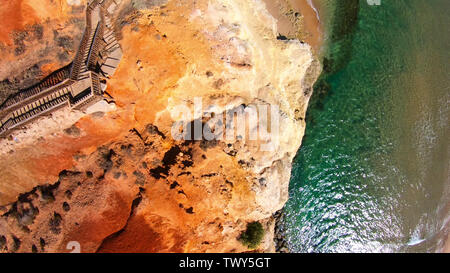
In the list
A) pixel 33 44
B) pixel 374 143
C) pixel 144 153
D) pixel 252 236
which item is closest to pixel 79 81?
pixel 33 44

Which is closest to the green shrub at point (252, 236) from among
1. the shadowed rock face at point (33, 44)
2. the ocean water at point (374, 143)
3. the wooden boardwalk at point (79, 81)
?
the ocean water at point (374, 143)

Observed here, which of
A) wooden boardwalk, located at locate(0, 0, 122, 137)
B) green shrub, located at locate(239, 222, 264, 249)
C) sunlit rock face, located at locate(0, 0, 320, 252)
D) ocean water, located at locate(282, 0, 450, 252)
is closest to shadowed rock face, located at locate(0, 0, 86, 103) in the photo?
sunlit rock face, located at locate(0, 0, 320, 252)

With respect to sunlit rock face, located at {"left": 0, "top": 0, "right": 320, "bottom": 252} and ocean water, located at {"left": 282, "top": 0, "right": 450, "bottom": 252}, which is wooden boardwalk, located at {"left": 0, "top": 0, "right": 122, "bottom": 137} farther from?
ocean water, located at {"left": 282, "top": 0, "right": 450, "bottom": 252}

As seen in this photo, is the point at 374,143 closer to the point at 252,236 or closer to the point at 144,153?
the point at 252,236

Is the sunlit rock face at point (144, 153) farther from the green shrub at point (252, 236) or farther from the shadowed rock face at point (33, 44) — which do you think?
the green shrub at point (252, 236)

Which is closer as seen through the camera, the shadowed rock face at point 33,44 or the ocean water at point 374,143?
the shadowed rock face at point 33,44
